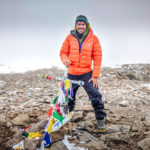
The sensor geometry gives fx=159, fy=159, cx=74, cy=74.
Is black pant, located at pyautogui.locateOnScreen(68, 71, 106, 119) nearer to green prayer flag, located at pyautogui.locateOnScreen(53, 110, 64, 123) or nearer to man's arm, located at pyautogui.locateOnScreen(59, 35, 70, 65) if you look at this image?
man's arm, located at pyautogui.locateOnScreen(59, 35, 70, 65)

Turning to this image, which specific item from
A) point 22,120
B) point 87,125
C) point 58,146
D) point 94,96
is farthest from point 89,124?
point 22,120

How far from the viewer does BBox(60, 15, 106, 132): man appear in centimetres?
410

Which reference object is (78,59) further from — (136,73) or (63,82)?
(136,73)

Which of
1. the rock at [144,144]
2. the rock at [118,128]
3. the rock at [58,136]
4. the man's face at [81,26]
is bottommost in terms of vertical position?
the rock at [118,128]

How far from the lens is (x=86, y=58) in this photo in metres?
4.16

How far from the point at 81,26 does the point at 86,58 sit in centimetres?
83

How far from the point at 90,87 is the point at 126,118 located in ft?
6.50

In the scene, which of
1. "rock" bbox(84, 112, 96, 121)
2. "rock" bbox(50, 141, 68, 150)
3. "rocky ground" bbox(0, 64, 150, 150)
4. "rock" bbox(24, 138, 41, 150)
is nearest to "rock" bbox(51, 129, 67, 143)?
"rocky ground" bbox(0, 64, 150, 150)

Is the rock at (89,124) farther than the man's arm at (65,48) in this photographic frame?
Yes

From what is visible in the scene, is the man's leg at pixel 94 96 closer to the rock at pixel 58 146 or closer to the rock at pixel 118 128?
the rock at pixel 118 128

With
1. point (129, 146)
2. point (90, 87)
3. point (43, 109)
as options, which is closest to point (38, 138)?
point (90, 87)

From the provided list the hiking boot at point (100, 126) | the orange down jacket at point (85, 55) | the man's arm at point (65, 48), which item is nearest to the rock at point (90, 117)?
the hiking boot at point (100, 126)

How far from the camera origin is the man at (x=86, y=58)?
161 inches

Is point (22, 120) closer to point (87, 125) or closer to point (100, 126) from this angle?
point (87, 125)
